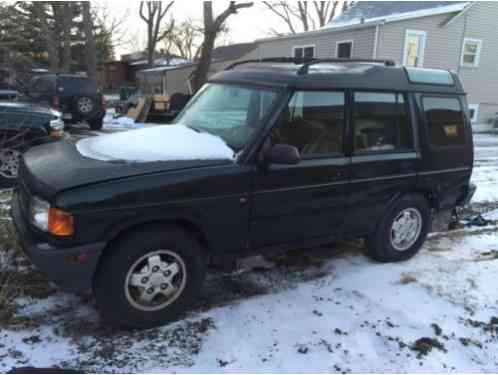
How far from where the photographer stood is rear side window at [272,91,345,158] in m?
3.54

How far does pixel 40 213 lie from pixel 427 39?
1785 cm

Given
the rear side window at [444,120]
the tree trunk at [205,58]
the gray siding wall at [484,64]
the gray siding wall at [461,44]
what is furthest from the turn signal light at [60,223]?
the gray siding wall at [484,64]

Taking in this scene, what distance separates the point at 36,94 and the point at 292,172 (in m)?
12.5

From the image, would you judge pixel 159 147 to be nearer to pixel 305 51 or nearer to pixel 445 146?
pixel 445 146

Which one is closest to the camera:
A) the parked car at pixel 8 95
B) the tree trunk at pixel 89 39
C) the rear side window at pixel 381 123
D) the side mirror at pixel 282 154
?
the side mirror at pixel 282 154

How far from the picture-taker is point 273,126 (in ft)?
11.3

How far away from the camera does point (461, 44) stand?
59.4ft

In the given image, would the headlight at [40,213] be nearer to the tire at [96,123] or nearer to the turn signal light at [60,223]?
the turn signal light at [60,223]

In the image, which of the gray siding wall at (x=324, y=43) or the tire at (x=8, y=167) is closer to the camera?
the tire at (x=8, y=167)

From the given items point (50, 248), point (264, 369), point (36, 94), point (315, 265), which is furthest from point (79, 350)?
point (36, 94)

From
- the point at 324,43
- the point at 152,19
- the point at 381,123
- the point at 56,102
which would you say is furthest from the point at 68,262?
the point at 152,19

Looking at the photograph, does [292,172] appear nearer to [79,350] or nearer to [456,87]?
[79,350]

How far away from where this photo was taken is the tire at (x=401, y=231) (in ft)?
14.4

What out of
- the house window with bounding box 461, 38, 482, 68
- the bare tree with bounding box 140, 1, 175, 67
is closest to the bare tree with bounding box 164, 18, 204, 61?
the bare tree with bounding box 140, 1, 175, 67
